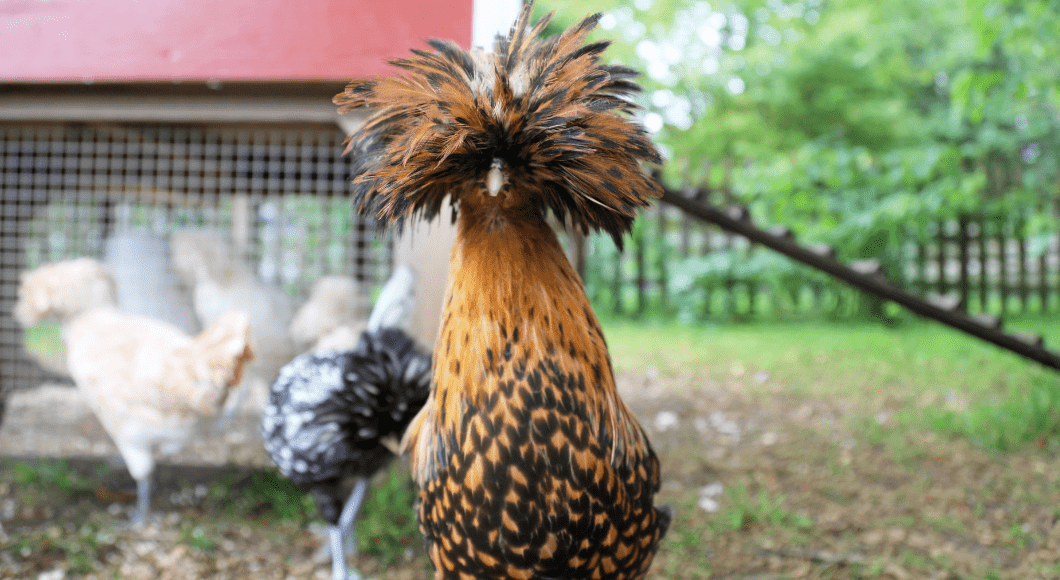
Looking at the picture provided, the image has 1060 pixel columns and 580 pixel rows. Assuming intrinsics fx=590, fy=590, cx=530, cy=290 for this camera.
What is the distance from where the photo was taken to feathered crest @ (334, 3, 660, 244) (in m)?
1.01

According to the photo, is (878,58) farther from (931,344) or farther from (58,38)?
(58,38)

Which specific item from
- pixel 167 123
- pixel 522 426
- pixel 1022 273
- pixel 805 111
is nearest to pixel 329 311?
pixel 167 123

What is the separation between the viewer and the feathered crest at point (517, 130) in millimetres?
1010

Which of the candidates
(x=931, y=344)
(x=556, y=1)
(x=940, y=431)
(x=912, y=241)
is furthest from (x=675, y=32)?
(x=940, y=431)

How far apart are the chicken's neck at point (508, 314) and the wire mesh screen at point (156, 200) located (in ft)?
4.93

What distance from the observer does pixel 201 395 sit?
7.34 feet

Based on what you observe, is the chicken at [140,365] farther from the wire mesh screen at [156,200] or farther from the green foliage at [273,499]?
the wire mesh screen at [156,200]

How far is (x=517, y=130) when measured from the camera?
3.33ft

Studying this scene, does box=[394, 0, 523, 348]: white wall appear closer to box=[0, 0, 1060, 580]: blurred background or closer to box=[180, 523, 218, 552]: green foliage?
box=[0, 0, 1060, 580]: blurred background

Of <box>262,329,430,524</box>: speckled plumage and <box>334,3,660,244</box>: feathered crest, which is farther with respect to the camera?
<box>262,329,430,524</box>: speckled plumage

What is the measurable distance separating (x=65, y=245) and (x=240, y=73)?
2917 mm

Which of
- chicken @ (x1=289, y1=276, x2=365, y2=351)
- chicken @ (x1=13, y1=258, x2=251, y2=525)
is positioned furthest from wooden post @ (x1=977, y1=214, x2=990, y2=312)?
chicken @ (x1=13, y1=258, x2=251, y2=525)

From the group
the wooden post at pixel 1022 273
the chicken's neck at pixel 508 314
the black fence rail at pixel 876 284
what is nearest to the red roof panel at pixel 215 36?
the chicken's neck at pixel 508 314

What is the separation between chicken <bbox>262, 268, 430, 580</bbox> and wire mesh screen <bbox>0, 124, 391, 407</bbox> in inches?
28.8
